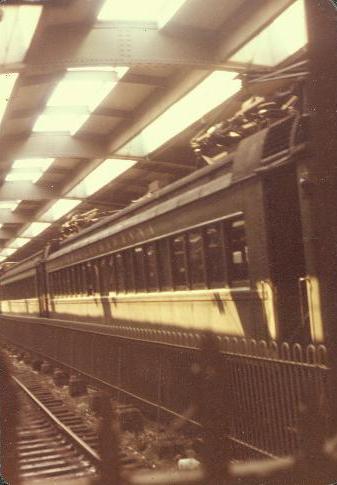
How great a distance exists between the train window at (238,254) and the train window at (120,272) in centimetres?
445

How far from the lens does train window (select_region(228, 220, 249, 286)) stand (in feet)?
21.6

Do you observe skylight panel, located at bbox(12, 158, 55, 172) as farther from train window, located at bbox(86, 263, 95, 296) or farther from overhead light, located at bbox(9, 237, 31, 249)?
overhead light, located at bbox(9, 237, 31, 249)

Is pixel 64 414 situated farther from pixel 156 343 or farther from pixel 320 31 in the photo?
pixel 320 31

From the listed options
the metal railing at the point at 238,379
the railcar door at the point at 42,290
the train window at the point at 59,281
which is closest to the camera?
the metal railing at the point at 238,379

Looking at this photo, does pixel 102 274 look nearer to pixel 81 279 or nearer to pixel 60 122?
pixel 81 279

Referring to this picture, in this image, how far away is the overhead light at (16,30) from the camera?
4246 mm

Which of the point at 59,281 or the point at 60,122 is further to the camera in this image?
the point at 59,281

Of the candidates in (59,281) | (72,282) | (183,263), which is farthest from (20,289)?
(183,263)

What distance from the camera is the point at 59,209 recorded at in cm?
1487

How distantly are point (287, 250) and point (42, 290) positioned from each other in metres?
15.0

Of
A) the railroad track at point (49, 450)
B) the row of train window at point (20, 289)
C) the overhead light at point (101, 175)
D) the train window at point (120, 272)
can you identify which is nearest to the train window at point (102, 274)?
the train window at point (120, 272)

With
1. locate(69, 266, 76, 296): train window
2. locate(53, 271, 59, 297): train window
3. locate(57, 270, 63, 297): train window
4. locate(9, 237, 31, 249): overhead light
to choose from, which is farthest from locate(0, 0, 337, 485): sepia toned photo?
locate(9, 237, 31, 249): overhead light

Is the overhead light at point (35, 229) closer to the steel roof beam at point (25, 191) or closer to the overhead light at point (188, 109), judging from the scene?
the steel roof beam at point (25, 191)

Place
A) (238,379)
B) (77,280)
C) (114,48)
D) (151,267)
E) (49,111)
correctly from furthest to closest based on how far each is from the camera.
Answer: (77,280), (151,267), (49,111), (114,48), (238,379)
